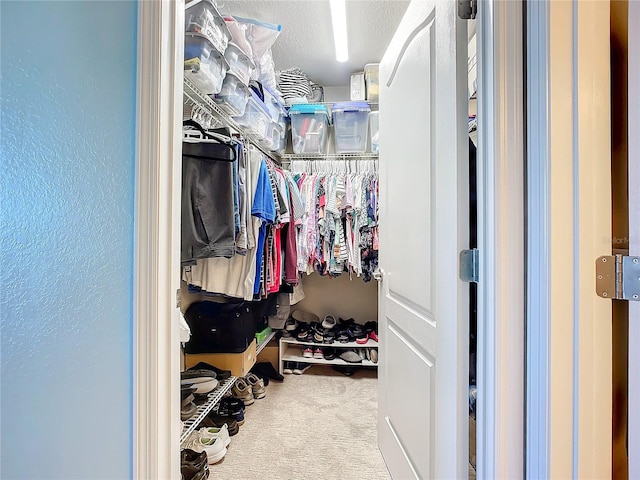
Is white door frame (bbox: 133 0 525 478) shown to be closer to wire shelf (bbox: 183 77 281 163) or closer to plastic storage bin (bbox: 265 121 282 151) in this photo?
wire shelf (bbox: 183 77 281 163)

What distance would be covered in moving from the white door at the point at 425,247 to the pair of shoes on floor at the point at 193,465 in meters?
0.80

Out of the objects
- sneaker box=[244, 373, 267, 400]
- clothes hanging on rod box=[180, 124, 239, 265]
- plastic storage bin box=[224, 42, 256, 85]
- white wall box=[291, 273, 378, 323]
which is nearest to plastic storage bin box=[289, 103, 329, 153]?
plastic storage bin box=[224, 42, 256, 85]

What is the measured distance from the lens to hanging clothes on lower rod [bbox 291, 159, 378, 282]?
2.31 meters

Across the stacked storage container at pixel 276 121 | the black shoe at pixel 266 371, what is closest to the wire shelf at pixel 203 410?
the black shoe at pixel 266 371

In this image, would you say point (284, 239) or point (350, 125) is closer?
point (284, 239)

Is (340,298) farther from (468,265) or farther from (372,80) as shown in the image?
(468,265)

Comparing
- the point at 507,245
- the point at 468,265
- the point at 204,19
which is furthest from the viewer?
the point at 204,19

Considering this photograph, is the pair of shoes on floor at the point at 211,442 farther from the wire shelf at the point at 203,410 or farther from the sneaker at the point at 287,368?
the sneaker at the point at 287,368

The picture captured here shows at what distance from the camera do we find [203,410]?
1504 mm

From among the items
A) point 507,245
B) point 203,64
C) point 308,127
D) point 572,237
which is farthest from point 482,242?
point 308,127

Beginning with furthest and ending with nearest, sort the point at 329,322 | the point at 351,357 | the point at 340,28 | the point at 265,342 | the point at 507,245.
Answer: the point at 329,322, the point at 351,357, the point at 265,342, the point at 340,28, the point at 507,245

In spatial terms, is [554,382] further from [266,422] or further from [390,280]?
[266,422]

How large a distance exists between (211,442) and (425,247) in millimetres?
1361

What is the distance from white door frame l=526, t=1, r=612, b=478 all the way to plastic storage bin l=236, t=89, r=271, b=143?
154 cm
